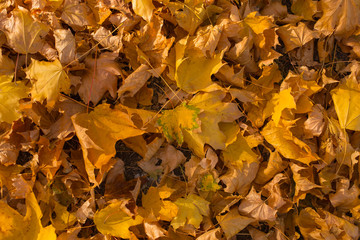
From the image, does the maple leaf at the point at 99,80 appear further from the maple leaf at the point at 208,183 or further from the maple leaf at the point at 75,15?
the maple leaf at the point at 208,183

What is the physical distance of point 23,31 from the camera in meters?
1.29

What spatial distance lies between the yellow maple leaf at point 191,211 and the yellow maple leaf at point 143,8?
2.42 feet

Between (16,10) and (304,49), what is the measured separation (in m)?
1.21

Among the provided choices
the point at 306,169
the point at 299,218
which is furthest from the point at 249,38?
the point at 299,218

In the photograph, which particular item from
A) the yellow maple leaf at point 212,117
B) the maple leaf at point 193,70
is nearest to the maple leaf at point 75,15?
the maple leaf at point 193,70

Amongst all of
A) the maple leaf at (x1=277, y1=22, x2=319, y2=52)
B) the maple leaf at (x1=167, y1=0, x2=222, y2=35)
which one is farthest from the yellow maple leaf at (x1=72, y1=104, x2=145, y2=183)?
the maple leaf at (x1=277, y1=22, x2=319, y2=52)

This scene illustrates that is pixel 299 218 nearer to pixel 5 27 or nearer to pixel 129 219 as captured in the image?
pixel 129 219

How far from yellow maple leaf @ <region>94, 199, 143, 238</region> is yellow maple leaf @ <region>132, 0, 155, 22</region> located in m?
0.73

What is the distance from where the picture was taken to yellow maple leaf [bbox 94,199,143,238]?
130 cm

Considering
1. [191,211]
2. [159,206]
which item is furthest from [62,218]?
[191,211]

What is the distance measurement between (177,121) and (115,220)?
45cm

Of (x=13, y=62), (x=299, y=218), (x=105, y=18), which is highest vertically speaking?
(x=105, y=18)

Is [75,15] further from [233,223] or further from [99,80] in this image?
[233,223]

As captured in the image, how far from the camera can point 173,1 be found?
1386 mm
